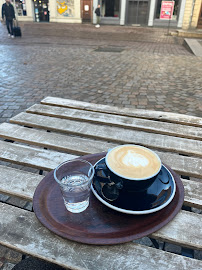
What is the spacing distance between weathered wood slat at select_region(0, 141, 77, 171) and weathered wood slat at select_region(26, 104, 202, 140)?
603 millimetres

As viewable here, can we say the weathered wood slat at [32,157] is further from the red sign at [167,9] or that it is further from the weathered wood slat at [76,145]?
the red sign at [167,9]

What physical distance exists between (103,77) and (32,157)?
15.6ft

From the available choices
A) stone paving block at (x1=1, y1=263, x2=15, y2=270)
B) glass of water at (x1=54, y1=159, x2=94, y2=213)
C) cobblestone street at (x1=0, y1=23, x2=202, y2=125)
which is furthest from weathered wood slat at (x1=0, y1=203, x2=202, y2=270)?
cobblestone street at (x1=0, y1=23, x2=202, y2=125)

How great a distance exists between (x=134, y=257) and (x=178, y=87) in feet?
16.3

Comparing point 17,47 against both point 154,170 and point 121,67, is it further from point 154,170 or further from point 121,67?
point 154,170

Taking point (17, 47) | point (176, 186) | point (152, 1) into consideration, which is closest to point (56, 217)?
point (176, 186)

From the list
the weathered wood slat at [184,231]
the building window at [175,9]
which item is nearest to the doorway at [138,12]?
the building window at [175,9]

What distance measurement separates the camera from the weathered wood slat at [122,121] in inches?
70.7

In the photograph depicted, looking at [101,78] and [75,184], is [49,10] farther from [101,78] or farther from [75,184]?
[75,184]

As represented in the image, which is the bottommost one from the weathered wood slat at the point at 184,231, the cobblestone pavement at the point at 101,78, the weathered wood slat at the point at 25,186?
the cobblestone pavement at the point at 101,78

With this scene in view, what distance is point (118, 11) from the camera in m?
17.9

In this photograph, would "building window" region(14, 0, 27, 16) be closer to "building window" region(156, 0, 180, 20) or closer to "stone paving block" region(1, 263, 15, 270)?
"building window" region(156, 0, 180, 20)

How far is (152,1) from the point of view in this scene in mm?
16672

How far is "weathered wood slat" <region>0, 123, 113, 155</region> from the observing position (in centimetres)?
154
